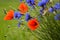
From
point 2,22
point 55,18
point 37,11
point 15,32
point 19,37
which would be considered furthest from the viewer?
point 2,22

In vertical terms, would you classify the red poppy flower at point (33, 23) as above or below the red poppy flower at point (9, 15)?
below

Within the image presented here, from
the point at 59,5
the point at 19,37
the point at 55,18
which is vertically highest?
the point at 59,5


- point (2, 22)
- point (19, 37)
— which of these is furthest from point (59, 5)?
point (2, 22)

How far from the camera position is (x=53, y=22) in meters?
1.87

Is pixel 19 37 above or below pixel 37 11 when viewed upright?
below

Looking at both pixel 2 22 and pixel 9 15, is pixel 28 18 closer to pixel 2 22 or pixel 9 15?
pixel 9 15

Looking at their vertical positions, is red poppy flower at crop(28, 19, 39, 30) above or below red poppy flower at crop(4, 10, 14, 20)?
below

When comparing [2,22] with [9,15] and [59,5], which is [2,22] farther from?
[59,5]

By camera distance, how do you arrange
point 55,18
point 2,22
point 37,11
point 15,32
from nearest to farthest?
1. point 55,18
2. point 37,11
3. point 15,32
4. point 2,22

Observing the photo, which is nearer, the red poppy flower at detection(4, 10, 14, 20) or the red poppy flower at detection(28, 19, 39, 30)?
the red poppy flower at detection(28, 19, 39, 30)

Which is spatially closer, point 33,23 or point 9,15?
point 33,23

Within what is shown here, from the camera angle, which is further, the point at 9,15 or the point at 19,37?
the point at 19,37

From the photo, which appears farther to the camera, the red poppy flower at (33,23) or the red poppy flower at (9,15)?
the red poppy flower at (9,15)

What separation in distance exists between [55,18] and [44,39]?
8.7 inches
